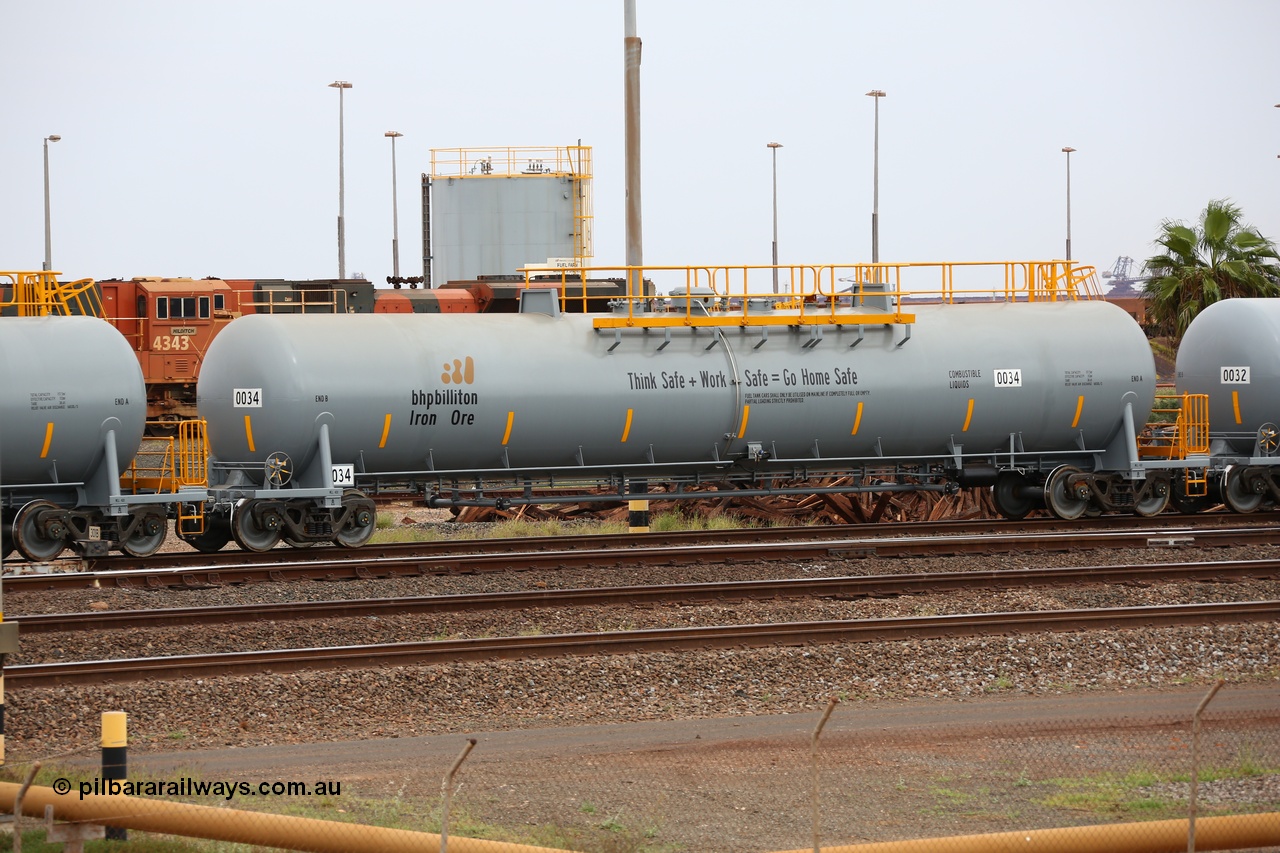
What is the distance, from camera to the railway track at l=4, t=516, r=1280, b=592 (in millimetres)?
16891

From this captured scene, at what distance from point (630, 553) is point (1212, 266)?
22.2m

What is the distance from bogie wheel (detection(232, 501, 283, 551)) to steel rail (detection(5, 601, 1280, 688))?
6372mm

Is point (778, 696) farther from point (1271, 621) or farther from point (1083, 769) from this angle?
point (1271, 621)

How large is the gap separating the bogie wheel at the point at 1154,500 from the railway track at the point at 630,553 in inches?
42.6

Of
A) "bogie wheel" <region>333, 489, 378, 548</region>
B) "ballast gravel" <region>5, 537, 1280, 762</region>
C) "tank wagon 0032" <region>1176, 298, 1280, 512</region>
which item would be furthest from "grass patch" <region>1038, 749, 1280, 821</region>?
"tank wagon 0032" <region>1176, 298, 1280, 512</region>

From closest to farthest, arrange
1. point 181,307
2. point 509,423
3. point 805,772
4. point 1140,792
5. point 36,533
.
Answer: point 1140,792
point 805,772
point 36,533
point 509,423
point 181,307

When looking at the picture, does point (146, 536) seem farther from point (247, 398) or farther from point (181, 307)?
point (181, 307)

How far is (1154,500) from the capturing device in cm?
2280

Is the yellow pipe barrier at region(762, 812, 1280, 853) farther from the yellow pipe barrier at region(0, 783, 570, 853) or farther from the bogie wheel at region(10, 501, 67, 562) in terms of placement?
the bogie wheel at region(10, 501, 67, 562)

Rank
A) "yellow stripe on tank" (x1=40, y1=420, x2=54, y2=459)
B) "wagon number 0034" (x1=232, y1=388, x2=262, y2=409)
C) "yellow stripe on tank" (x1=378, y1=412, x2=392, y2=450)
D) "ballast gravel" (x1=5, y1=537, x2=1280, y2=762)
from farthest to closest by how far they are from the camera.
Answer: "yellow stripe on tank" (x1=378, y1=412, x2=392, y2=450) < "wagon number 0034" (x1=232, y1=388, x2=262, y2=409) < "yellow stripe on tank" (x1=40, y1=420, x2=54, y2=459) < "ballast gravel" (x1=5, y1=537, x2=1280, y2=762)

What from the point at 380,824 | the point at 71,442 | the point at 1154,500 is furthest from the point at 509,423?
the point at 380,824

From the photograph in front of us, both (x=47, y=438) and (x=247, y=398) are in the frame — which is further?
(x=247, y=398)

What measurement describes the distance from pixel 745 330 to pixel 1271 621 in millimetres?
9110

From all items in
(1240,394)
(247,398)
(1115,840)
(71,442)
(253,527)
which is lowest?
(1115,840)
